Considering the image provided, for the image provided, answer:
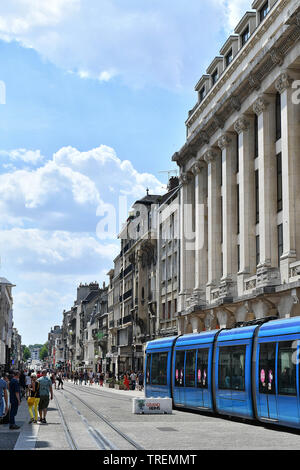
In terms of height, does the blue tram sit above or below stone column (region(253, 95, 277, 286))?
below

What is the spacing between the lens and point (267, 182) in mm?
38188

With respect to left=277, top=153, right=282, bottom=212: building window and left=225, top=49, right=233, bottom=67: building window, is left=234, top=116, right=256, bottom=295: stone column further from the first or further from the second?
left=225, top=49, right=233, bottom=67: building window

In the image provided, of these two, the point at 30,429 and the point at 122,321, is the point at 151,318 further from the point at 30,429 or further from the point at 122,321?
the point at 30,429

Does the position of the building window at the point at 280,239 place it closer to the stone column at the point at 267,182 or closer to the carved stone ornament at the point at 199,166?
the stone column at the point at 267,182

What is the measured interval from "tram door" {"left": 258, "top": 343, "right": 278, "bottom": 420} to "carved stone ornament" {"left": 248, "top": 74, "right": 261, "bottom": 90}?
A: 2185 centimetres

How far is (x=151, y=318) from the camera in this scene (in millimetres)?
71688

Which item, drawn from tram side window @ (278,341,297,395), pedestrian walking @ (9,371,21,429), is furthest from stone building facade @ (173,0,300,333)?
pedestrian walking @ (9,371,21,429)

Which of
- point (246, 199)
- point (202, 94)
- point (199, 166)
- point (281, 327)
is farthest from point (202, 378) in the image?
point (202, 94)

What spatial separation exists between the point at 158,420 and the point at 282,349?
20.8 feet

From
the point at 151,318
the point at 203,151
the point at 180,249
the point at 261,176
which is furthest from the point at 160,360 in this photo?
the point at 151,318

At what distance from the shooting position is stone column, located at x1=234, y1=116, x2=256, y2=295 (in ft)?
135

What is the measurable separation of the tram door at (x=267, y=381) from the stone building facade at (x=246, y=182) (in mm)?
11812

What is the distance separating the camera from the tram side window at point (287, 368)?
19.0 metres

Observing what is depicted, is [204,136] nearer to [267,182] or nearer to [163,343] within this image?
[267,182]
